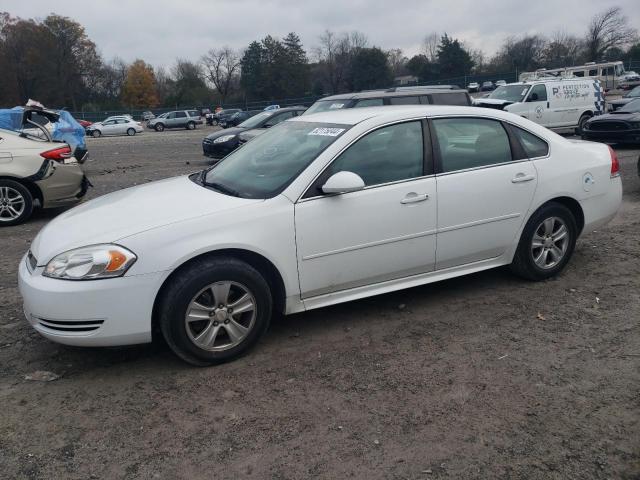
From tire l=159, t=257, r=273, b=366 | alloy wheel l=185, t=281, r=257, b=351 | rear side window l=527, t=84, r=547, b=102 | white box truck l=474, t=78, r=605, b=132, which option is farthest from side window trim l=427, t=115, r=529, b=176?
rear side window l=527, t=84, r=547, b=102

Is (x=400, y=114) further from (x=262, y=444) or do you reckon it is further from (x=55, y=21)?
(x=55, y=21)

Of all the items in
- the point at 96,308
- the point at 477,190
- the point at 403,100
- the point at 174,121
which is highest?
the point at 403,100

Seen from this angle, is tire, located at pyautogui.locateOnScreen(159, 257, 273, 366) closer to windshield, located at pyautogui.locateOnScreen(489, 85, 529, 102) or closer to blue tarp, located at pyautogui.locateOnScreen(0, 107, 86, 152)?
blue tarp, located at pyautogui.locateOnScreen(0, 107, 86, 152)

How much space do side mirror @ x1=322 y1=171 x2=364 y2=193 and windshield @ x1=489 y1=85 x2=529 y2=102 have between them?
1476cm

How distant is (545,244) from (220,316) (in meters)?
2.96

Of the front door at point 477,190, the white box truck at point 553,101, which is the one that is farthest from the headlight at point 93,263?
the white box truck at point 553,101

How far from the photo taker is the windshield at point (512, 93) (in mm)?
17031

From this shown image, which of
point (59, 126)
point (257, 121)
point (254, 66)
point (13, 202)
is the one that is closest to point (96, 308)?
point (13, 202)

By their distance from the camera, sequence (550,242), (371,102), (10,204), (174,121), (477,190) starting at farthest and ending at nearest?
1. (174,121)
2. (371,102)
3. (10,204)
4. (550,242)
5. (477,190)

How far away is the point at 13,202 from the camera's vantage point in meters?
7.92

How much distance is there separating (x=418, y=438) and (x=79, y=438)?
1.80 metres

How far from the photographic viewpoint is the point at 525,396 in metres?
3.26

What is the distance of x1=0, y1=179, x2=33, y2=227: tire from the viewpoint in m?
7.87

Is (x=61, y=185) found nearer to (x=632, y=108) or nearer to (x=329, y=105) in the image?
(x=329, y=105)
